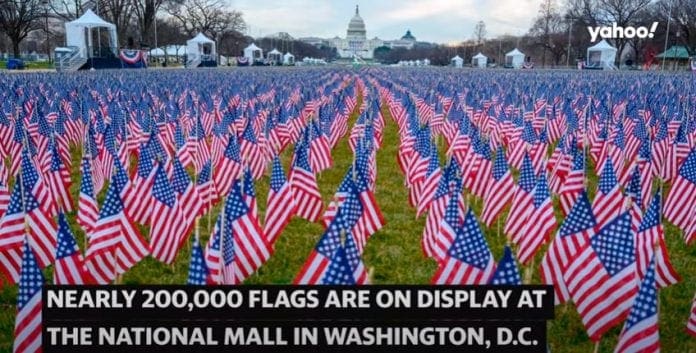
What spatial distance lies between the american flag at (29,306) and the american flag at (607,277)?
4.13 m

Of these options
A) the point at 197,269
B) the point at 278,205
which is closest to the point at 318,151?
the point at 278,205

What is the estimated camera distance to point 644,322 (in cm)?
461

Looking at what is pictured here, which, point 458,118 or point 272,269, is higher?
point 458,118

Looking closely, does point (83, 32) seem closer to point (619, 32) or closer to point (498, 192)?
point (498, 192)

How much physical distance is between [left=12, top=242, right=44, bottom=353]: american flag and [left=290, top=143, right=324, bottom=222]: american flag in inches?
179

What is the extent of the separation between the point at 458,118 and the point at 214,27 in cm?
8769

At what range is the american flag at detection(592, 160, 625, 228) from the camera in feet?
25.3

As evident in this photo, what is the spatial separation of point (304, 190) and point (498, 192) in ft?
8.35

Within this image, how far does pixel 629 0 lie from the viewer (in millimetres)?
94000

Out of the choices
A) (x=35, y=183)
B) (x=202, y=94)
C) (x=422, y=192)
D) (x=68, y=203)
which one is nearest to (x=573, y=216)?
(x=422, y=192)

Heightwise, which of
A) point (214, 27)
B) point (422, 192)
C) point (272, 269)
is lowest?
point (272, 269)

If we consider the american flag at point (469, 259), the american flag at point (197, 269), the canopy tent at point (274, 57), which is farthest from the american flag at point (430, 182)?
the canopy tent at point (274, 57)

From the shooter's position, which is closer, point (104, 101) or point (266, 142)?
point (266, 142)

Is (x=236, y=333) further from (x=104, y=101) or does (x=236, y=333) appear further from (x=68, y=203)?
(x=104, y=101)
